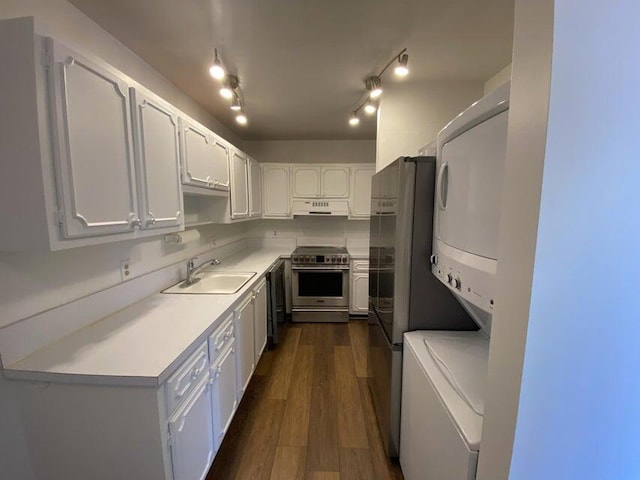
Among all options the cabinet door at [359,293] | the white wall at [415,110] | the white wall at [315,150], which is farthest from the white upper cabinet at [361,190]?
the white wall at [415,110]

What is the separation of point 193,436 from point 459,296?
4.34 ft

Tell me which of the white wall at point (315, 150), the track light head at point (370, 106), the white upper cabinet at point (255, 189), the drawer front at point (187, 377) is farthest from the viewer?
the white wall at point (315, 150)

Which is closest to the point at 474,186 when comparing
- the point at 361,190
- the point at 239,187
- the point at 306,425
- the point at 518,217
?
the point at 518,217

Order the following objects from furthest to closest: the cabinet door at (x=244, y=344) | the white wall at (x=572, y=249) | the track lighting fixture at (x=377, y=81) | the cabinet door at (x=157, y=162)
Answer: the cabinet door at (x=244, y=344)
the track lighting fixture at (x=377, y=81)
the cabinet door at (x=157, y=162)
the white wall at (x=572, y=249)

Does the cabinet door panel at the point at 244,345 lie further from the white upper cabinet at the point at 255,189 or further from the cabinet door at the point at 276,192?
the cabinet door at the point at 276,192

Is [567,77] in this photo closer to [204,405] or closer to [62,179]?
[62,179]

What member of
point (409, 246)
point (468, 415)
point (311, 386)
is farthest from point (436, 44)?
point (311, 386)

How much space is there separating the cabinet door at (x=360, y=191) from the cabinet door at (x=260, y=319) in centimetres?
180

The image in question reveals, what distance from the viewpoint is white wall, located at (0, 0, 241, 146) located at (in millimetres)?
1104

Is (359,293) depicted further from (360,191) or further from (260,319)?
(260,319)

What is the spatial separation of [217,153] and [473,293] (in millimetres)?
2220

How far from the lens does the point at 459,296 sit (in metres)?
1.10

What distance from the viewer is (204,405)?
1387 millimetres

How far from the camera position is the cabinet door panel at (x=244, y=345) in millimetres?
1937
